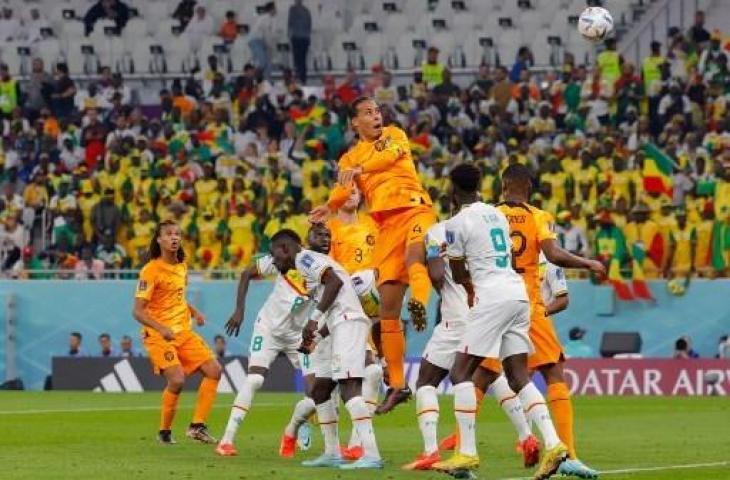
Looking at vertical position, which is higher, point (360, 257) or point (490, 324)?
point (360, 257)

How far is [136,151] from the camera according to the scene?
125ft

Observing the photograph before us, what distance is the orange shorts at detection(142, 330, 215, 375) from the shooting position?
1933cm

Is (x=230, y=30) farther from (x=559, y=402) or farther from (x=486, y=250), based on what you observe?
(x=486, y=250)

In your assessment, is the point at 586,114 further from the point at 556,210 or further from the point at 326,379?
the point at 326,379

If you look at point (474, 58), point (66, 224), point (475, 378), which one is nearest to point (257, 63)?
point (474, 58)

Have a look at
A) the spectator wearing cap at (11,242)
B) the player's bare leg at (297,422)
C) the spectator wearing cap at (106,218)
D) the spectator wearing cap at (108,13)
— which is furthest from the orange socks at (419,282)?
the spectator wearing cap at (108,13)

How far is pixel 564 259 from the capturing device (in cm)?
1413

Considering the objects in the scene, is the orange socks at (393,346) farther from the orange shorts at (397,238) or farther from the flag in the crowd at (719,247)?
the flag in the crowd at (719,247)

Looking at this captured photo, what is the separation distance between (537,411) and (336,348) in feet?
6.87

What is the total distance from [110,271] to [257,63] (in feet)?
29.7

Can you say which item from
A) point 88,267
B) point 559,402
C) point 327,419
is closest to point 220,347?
point 88,267

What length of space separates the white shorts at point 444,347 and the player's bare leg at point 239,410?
8.65ft

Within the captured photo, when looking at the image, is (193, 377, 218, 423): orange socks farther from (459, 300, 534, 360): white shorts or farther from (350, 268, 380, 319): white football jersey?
(459, 300, 534, 360): white shorts

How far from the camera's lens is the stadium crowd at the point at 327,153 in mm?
32250
